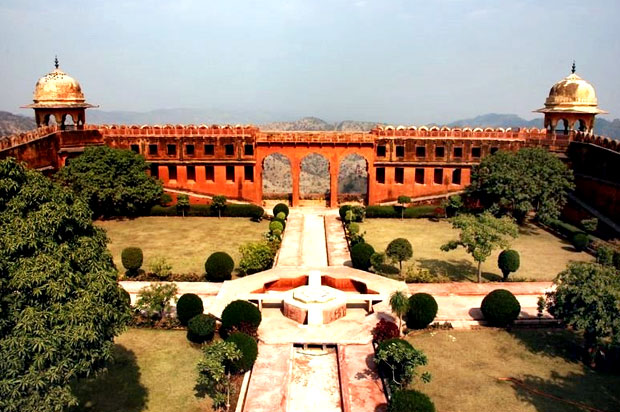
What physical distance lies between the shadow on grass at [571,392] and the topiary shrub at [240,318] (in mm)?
9156

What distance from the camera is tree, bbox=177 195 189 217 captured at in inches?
1601

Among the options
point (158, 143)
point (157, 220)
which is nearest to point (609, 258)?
point (157, 220)

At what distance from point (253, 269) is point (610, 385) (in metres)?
16.3

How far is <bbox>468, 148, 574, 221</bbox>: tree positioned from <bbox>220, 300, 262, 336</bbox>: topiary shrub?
22070 millimetres

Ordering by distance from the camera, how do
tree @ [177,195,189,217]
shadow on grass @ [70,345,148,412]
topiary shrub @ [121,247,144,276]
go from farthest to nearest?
tree @ [177,195,189,217] → topiary shrub @ [121,247,144,276] → shadow on grass @ [70,345,148,412]

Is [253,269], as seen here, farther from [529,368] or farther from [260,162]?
[260,162]

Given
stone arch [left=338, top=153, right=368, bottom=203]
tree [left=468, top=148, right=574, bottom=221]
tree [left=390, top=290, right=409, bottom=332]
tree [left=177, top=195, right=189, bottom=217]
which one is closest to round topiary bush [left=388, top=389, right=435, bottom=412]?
tree [left=390, top=290, right=409, bottom=332]

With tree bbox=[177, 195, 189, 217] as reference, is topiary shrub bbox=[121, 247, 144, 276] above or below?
below

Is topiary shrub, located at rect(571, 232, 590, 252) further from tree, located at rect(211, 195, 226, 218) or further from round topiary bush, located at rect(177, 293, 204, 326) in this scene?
tree, located at rect(211, 195, 226, 218)

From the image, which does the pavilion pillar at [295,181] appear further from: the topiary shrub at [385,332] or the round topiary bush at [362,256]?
the topiary shrub at [385,332]

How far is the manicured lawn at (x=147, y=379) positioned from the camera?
1580cm

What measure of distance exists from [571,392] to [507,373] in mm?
1956

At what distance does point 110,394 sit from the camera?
53.4 ft

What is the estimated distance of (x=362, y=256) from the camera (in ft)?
91.4
